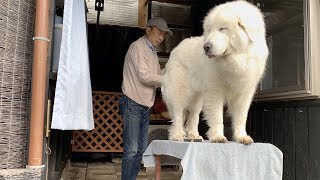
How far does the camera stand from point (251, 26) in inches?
88.8

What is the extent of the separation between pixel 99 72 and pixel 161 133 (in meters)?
1.69

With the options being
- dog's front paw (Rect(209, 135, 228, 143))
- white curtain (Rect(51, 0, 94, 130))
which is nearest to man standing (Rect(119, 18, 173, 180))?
white curtain (Rect(51, 0, 94, 130))

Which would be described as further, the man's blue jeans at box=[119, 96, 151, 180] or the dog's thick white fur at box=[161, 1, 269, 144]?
the man's blue jeans at box=[119, 96, 151, 180]

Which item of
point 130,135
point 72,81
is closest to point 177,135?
point 130,135

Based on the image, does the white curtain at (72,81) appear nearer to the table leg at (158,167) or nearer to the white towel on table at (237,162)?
the table leg at (158,167)

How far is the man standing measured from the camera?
Result: 3436mm

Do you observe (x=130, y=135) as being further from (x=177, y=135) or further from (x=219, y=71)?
(x=219, y=71)

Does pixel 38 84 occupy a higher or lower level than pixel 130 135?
higher

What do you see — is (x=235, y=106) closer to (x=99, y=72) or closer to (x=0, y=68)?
(x=0, y=68)

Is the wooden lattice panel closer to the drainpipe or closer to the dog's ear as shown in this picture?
the drainpipe

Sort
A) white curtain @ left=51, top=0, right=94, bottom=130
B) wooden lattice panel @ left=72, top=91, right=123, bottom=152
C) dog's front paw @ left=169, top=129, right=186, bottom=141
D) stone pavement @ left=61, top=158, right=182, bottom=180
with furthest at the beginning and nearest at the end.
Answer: wooden lattice panel @ left=72, top=91, right=123, bottom=152 → stone pavement @ left=61, top=158, right=182, bottom=180 → dog's front paw @ left=169, top=129, right=186, bottom=141 → white curtain @ left=51, top=0, right=94, bottom=130

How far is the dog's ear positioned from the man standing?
4.28 feet

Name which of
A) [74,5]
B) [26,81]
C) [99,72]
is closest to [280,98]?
[74,5]

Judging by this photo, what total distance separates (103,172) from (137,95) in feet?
8.46
